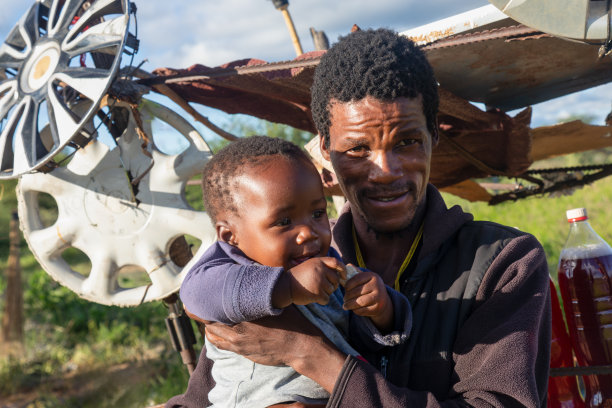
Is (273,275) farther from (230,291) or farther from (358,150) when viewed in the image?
(358,150)

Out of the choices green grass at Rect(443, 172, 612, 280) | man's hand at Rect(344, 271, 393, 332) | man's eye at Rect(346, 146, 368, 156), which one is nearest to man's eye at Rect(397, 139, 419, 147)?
man's eye at Rect(346, 146, 368, 156)

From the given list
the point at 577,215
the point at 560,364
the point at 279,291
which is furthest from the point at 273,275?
the point at 560,364

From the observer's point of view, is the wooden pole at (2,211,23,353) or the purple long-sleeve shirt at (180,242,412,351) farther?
the wooden pole at (2,211,23,353)

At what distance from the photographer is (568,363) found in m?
2.54

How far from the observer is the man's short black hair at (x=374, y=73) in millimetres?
1809

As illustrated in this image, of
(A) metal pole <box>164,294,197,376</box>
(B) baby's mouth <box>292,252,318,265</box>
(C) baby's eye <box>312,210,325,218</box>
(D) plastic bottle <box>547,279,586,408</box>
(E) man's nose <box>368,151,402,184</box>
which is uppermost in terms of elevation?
(E) man's nose <box>368,151,402,184</box>

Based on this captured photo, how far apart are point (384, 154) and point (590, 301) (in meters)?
1.15

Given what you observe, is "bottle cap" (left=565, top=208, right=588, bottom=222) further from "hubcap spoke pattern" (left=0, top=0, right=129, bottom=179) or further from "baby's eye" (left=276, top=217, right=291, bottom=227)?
"hubcap spoke pattern" (left=0, top=0, right=129, bottom=179)

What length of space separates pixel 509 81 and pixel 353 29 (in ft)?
3.29

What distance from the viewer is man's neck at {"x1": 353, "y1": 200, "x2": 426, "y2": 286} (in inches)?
78.4

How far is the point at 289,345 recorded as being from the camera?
1.61 metres

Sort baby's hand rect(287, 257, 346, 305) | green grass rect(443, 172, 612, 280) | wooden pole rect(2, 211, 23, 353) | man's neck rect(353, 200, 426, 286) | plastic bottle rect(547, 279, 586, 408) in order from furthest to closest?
green grass rect(443, 172, 612, 280)
wooden pole rect(2, 211, 23, 353)
plastic bottle rect(547, 279, 586, 408)
man's neck rect(353, 200, 426, 286)
baby's hand rect(287, 257, 346, 305)

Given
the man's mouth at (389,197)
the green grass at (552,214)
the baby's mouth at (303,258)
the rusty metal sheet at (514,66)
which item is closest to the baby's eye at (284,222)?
the baby's mouth at (303,258)

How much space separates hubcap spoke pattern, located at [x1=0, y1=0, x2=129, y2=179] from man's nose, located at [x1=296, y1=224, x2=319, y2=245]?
4.27 ft
